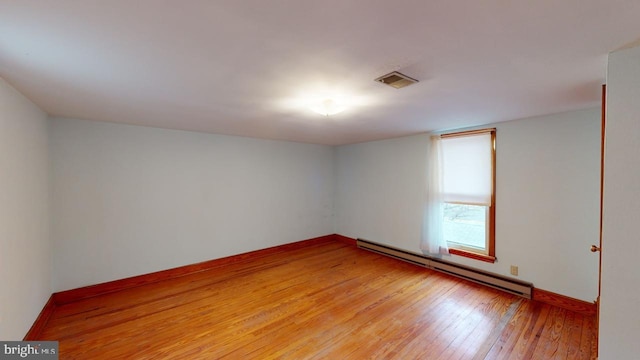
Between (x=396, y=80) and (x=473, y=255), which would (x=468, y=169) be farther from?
(x=396, y=80)

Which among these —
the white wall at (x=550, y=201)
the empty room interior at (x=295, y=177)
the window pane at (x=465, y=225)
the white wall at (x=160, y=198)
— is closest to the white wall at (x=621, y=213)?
the empty room interior at (x=295, y=177)

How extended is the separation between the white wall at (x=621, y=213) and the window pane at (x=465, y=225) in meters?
2.17

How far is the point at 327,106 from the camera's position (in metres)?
2.46

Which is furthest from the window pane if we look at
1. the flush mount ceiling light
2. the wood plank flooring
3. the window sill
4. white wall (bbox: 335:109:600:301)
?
the flush mount ceiling light

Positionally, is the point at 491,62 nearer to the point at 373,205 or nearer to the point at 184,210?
the point at 373,205

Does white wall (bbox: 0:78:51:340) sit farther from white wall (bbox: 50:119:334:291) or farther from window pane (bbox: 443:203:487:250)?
window pane (bbox: 443:203:487:250)

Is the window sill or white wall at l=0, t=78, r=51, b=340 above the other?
white wall at l=0, t=78, r=51, b=340

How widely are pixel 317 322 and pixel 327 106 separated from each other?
2212 millimetres

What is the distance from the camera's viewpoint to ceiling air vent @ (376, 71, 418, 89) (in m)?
1.75

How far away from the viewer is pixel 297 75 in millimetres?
1775

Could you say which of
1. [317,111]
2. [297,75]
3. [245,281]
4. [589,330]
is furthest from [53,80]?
[589,330]

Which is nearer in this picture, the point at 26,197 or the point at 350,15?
the point at 350,15

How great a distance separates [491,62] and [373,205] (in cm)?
369

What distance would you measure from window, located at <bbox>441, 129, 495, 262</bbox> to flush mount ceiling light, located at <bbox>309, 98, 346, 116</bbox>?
2206 mm
